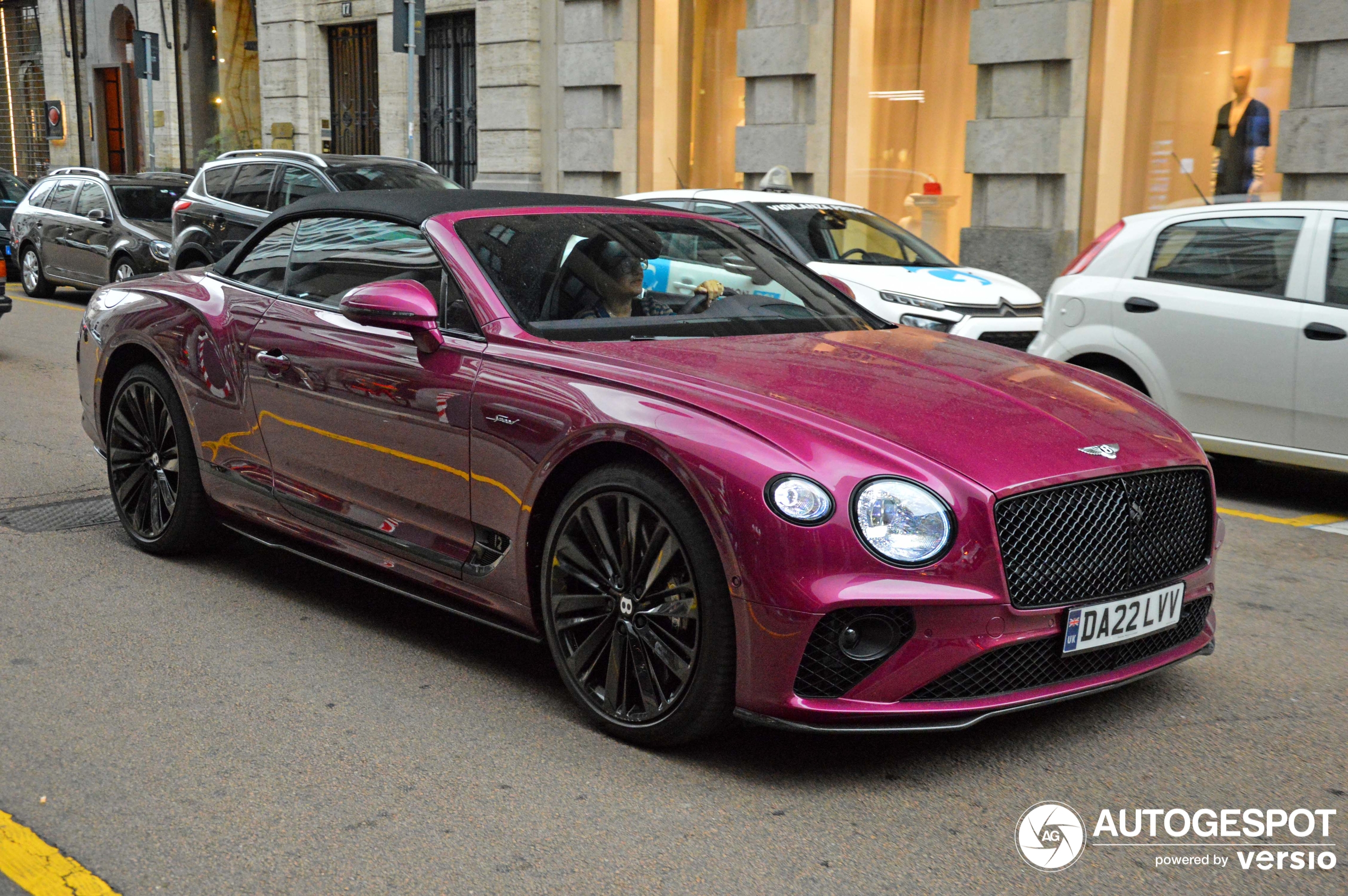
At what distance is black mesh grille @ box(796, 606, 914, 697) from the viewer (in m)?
3.40

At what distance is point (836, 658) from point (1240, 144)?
37.9 feet

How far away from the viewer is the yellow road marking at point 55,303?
17000mm

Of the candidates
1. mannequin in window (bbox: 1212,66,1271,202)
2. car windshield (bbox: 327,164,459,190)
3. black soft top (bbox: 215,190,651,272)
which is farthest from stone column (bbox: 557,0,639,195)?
black soft top (bbox: 215,190,651,272)

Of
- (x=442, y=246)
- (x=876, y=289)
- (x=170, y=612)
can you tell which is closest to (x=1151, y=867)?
(x=442, y=246)

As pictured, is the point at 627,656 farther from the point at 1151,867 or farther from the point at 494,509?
the point at 1151,867

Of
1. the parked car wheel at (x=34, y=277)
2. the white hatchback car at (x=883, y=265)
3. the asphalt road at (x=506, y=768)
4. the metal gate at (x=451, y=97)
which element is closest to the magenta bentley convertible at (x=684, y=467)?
the asphalt road at (x=506, y=768)

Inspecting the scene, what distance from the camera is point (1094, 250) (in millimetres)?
8156

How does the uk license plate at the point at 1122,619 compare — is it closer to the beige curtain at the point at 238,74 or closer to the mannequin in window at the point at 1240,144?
the mannequin in window at the point at 1240,144

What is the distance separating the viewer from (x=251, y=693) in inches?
167

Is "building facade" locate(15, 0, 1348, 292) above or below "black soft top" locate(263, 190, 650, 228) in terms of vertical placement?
above

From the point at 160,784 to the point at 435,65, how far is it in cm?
1911

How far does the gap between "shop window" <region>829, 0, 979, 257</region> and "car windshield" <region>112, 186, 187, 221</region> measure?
7943 millimetres

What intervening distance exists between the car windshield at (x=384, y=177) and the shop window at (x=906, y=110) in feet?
15.2

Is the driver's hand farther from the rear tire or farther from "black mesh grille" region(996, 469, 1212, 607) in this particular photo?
the rear tire
